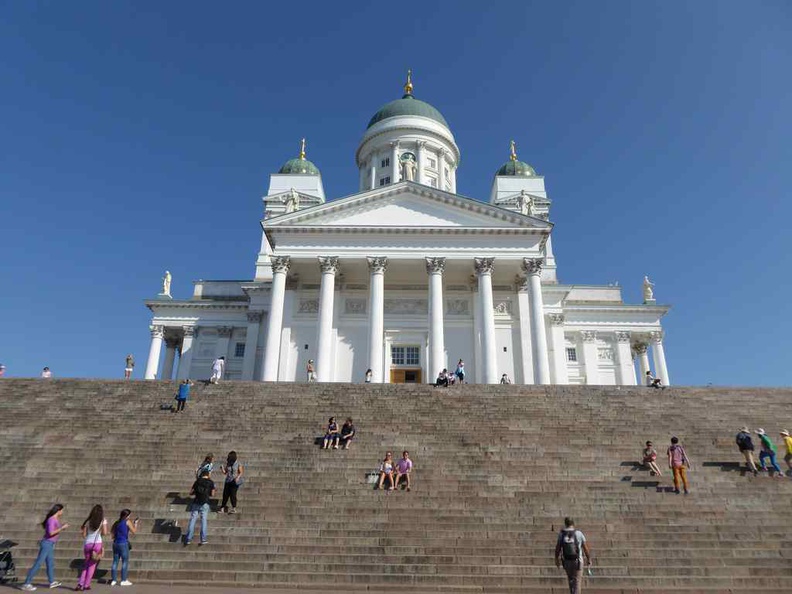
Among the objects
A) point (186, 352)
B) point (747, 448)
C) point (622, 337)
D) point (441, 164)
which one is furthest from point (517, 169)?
point (747, 448)

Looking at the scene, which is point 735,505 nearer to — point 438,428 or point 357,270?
point 438,428

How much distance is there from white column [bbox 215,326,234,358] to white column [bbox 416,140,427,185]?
1912 centimetres

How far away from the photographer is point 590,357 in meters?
39.9

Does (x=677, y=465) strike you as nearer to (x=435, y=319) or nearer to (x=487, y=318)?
(x=487, y=318)

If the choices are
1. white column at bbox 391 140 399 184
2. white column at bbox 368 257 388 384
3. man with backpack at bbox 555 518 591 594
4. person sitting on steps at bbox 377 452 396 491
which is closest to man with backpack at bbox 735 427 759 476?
man with backpack at bbox 555 518 591 594

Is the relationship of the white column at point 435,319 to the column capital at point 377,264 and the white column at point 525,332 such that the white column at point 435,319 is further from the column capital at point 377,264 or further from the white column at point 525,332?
the white column at point 525,332

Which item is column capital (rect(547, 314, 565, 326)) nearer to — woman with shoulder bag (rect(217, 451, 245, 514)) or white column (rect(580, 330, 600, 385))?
white column (rect(580, 330, 600, 385))

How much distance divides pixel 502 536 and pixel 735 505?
18.8 feet

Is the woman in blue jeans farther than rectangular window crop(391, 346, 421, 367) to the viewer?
No

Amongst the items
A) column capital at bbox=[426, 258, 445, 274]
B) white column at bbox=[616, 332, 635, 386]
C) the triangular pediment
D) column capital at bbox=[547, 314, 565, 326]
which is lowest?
white column at bbox=[616, 332, 635, 386]

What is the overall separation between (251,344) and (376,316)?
42.1 ft

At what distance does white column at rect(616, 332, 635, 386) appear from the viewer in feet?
128

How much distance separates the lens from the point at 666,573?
33.7 ft

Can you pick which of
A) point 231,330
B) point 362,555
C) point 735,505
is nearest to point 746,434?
point 735,505
